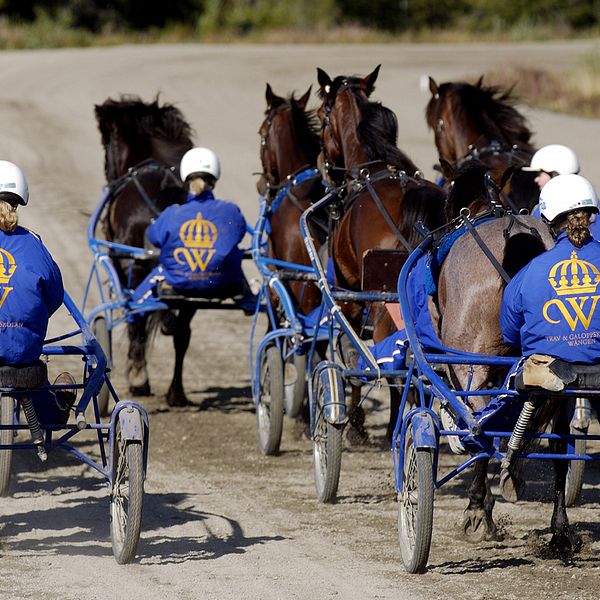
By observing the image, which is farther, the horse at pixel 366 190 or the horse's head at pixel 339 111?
the horse's head at pixel 339 111

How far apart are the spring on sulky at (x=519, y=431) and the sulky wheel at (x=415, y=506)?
1.14ft

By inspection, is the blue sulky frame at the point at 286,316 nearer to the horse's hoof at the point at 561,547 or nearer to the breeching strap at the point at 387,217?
the breeching strap at the point at 387,217

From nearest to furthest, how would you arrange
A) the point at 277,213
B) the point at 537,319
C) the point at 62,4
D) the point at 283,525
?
the point at 537,319, the point at 283,525, the point at 277,213, the point at 62,4

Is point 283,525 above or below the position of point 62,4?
below

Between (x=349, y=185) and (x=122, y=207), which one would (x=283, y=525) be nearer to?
(x=349, y=185)

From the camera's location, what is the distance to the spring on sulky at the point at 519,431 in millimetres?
5980

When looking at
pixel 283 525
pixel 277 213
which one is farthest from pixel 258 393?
pixel 283 525

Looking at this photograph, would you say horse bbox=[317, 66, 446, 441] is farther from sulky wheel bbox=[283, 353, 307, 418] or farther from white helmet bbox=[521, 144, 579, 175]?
white helmet bbox=[521, 144, 579, 175]

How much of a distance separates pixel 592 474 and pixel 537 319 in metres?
3.22

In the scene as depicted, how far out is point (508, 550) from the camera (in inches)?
270

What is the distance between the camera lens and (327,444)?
26.2 ft

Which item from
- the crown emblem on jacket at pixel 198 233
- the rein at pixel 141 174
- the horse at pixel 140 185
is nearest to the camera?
the crown emblem on jacket at pixel 198 233

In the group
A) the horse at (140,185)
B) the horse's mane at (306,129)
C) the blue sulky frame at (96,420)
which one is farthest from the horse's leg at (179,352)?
the blue sulky frame at (96,420)

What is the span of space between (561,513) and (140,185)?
19.6 ft
